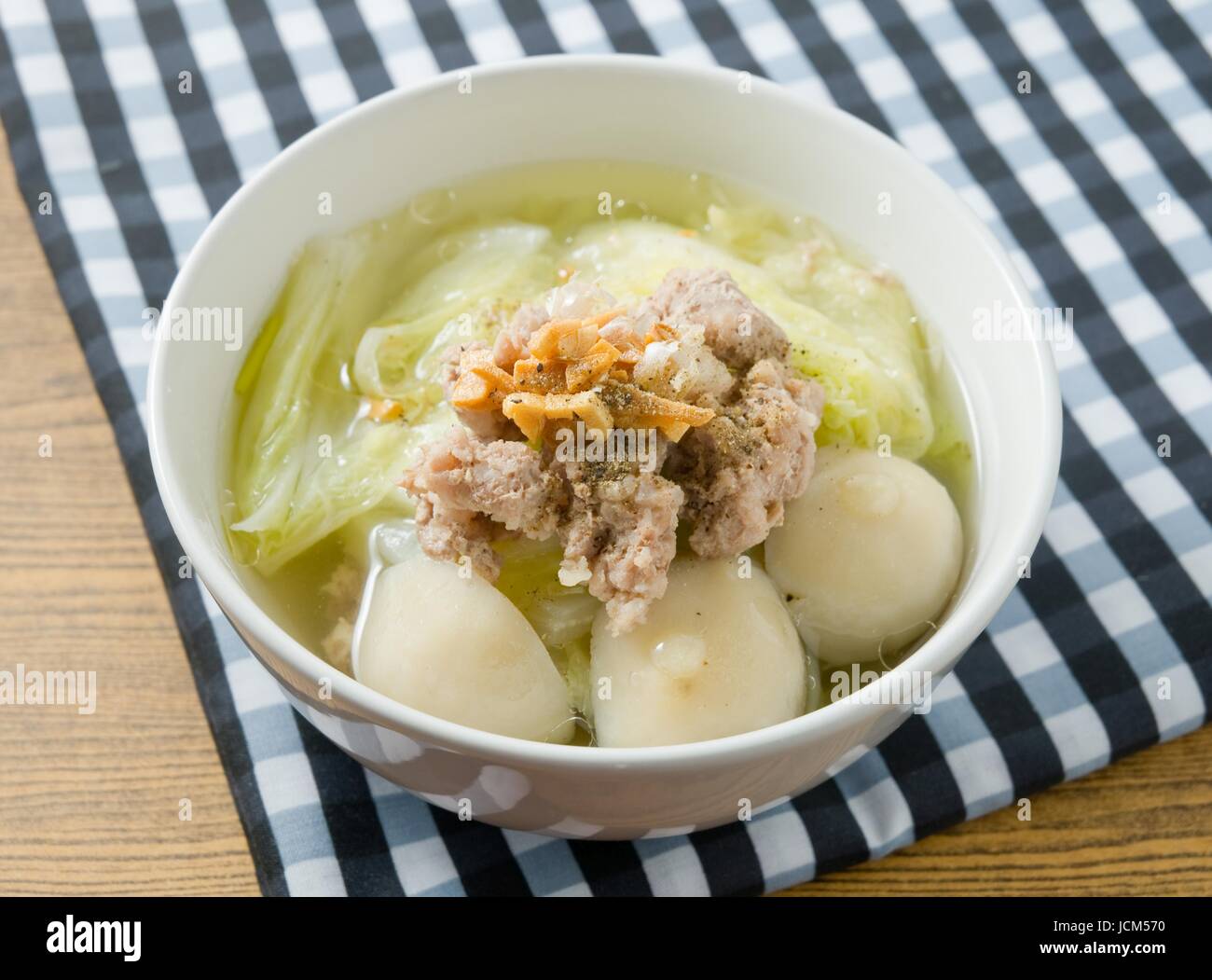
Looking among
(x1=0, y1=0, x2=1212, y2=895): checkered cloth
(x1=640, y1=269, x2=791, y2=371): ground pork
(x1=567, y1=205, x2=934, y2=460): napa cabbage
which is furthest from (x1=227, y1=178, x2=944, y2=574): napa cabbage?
(x1=0, y1=0, x2=1212, y2=895): checkered cloth

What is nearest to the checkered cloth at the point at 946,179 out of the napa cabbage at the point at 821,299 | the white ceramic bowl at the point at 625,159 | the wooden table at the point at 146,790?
the wooden table at the point at 146,790

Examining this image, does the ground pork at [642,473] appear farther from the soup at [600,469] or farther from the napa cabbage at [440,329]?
the napa cabbage at [440,329]

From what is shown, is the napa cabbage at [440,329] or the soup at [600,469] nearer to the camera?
the soup at [600,469]

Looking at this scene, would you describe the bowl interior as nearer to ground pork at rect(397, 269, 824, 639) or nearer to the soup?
the soup

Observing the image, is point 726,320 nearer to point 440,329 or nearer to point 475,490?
point 475,490

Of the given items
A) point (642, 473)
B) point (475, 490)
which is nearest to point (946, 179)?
point (642, 473)

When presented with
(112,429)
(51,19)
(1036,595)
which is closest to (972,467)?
(1036,595)

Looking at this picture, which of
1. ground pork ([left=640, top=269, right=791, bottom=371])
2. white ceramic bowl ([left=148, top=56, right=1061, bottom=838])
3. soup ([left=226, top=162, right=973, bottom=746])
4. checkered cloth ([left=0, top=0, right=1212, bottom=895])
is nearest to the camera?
white ceramic bowl ([left=148, top=56, right=1061, bottom=838])
